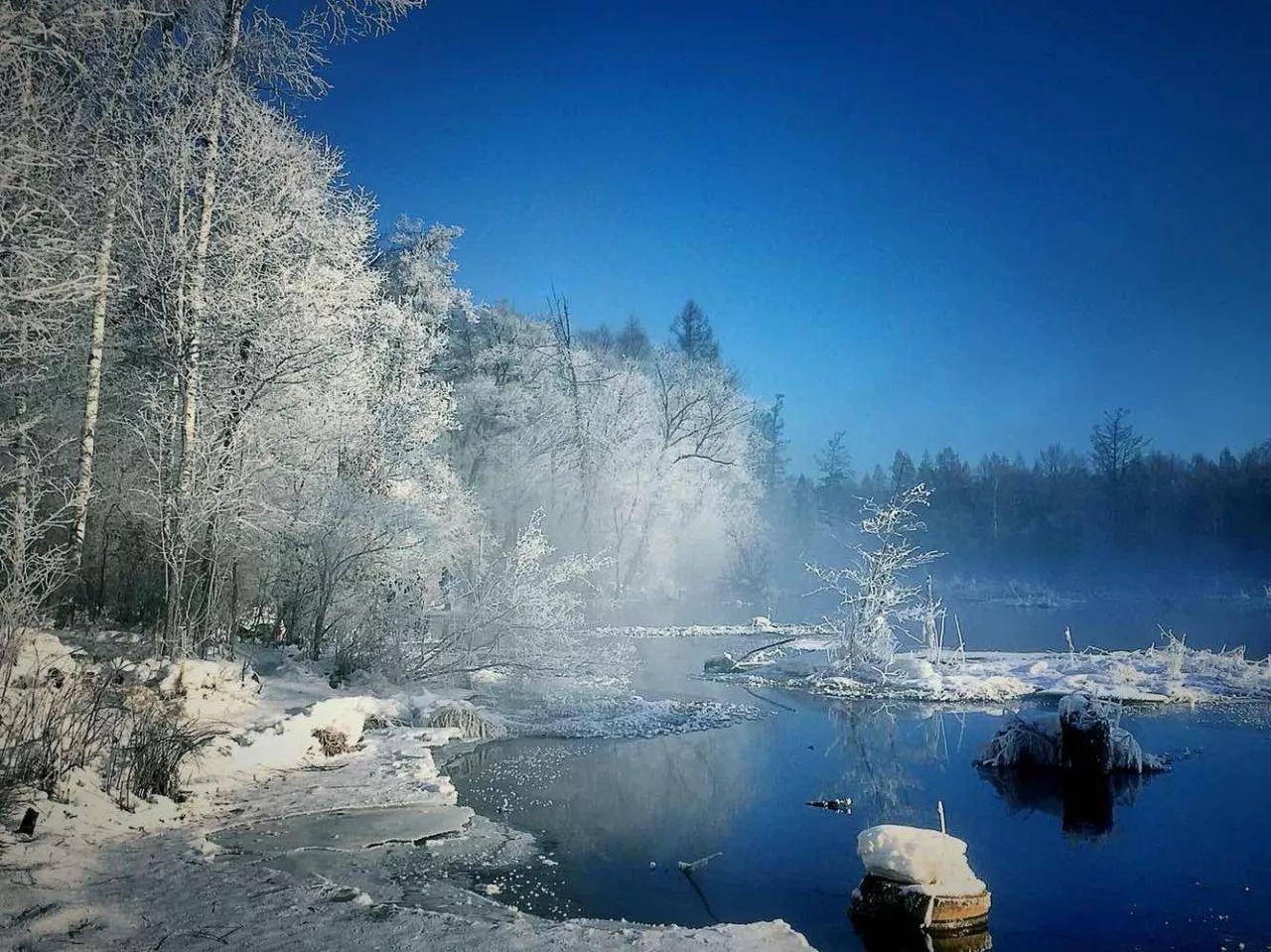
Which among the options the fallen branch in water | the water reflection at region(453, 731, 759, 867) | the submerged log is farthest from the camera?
the water reflection at region(453, 731, 759, 867)

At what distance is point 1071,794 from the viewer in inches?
488

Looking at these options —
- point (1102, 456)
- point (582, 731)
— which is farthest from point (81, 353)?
point (1102, 456)

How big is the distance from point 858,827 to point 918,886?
317 cm

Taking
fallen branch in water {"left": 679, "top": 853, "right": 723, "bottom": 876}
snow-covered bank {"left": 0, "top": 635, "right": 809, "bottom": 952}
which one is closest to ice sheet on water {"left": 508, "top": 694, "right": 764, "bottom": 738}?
snow-covered bank {"left": 0, "top": 635, "right": 809, "bottom": 952}

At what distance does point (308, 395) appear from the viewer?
1551 cm

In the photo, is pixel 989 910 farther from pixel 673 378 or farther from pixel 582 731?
pixel 673 378

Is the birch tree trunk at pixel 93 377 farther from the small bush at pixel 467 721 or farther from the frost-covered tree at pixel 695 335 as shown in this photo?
the frost-covered tree at pixel 695 335

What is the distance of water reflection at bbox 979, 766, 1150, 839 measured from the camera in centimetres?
1109

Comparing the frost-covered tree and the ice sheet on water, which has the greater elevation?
the frost-covered tree

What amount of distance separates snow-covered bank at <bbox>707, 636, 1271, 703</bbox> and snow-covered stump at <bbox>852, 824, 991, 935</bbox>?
13.2 metres

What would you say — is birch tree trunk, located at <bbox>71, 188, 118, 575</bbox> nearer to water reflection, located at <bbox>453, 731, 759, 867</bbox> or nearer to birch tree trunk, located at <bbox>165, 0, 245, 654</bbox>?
birch tree trunk, located at <bbox>165, 0, 245, 654</bbox>

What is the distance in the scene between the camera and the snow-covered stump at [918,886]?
7.22 metres

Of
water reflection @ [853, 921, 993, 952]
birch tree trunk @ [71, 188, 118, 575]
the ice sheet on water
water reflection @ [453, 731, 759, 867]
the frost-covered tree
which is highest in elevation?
the frost-covered tree

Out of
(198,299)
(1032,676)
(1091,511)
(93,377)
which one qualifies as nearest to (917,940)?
(198,299)
